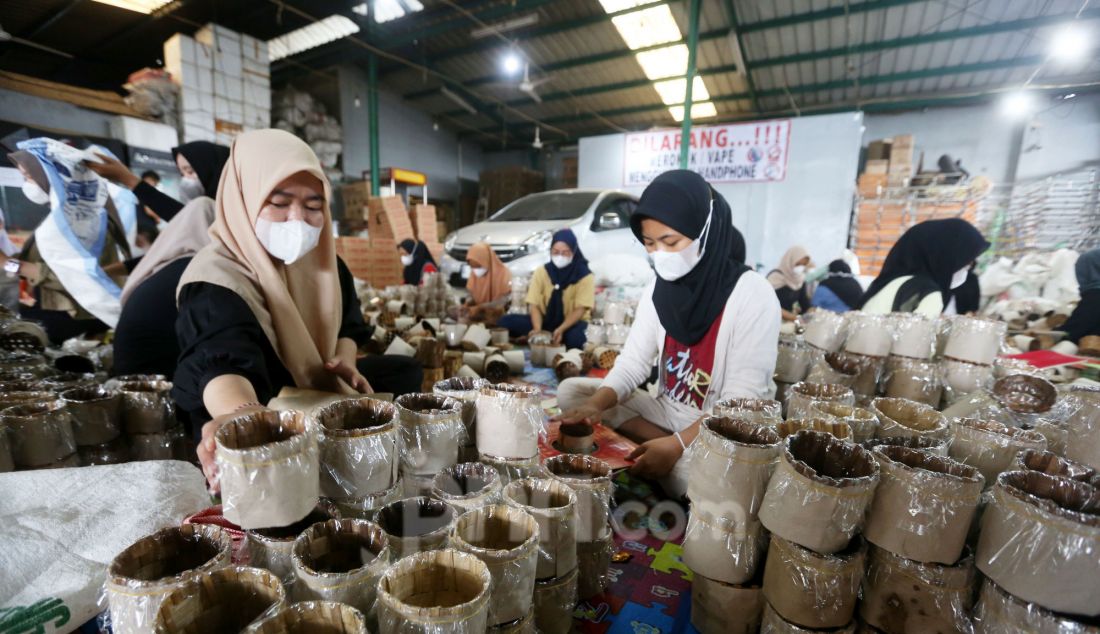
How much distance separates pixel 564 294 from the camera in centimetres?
477

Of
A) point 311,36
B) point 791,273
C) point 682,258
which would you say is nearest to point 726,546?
point 682,258

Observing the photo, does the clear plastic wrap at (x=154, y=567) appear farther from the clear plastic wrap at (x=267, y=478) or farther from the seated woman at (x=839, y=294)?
the seated woman at (x=839, y=294)

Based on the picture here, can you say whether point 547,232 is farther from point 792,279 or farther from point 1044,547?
point 1044,547

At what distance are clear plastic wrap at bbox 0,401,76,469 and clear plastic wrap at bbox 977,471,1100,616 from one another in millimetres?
2483

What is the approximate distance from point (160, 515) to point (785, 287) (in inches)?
248

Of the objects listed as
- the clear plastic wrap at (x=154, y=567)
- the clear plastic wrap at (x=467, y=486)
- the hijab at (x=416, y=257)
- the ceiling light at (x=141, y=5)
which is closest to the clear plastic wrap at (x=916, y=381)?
the clear plastic wrap at (x=467, y=486)

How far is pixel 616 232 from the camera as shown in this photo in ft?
22.9

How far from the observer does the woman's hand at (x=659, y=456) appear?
174cm

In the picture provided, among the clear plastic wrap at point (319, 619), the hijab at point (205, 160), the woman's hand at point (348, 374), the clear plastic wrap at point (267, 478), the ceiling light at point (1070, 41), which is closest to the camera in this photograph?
the clear plastic wrap at point (319, 619)

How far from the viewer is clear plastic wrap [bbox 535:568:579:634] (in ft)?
3.39

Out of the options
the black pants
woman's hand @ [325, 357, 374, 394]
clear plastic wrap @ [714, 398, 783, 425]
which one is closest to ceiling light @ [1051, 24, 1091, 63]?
clear plastic wrap @ [714, 398, 783, 425]

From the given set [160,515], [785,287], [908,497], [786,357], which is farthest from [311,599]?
[785,287]

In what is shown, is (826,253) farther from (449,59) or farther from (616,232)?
(449,59)

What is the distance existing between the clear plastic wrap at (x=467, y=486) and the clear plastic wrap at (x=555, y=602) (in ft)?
0.75
